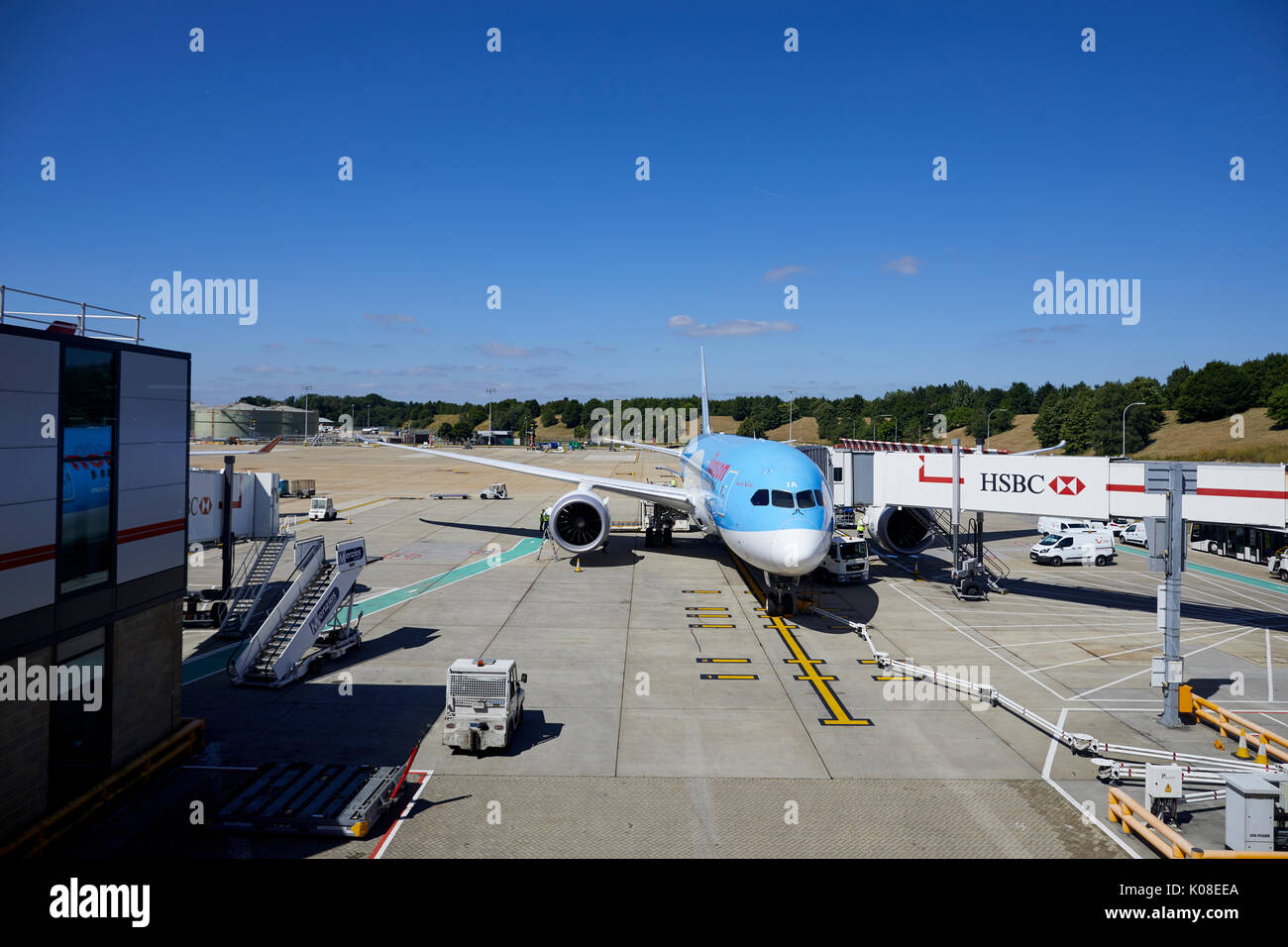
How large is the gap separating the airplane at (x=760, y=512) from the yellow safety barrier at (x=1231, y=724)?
9.48 meters

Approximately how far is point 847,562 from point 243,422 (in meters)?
134

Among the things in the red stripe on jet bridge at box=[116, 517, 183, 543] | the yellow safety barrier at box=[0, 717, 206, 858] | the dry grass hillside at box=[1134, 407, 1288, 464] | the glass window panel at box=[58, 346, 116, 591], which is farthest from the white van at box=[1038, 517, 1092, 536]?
the dry grass hillside at box=[1134, 407, 1288, 464]

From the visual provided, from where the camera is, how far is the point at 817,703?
17594mm

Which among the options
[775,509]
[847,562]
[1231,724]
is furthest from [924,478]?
[1231,724]

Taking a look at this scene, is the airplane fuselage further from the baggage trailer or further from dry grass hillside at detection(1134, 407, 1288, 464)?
dry grass hillside at detection(1134, 407, 1288, 464)

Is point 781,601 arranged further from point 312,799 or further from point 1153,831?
point 312,799

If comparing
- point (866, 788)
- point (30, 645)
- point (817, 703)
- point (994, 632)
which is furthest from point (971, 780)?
point (30, 645)

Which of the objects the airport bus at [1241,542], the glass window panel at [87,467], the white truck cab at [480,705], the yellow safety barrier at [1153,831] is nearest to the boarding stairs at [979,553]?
the airport bus at [1241,542]

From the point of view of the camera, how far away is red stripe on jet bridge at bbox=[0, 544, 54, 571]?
1040cm

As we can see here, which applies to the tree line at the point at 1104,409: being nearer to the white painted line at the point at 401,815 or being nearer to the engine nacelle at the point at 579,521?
the engine nacelle at the point at 579,521

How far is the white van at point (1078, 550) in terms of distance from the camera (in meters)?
37.4

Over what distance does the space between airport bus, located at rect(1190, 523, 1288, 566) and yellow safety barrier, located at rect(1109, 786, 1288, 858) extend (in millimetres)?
33948
